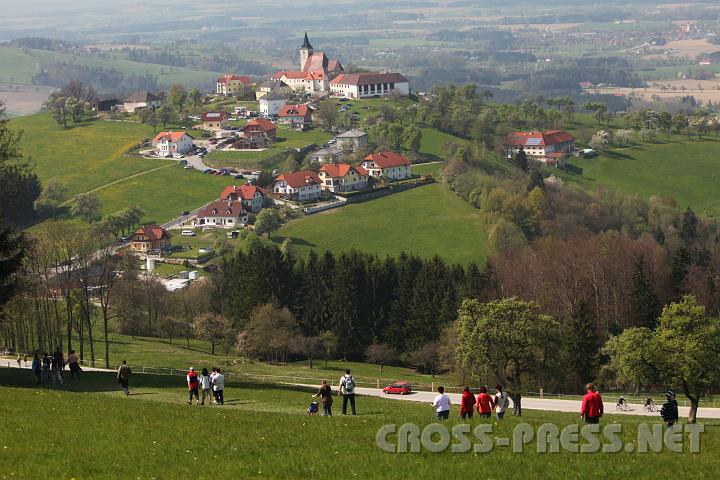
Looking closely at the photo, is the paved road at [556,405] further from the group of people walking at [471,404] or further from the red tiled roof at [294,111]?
the red tiled roof at [294,111]

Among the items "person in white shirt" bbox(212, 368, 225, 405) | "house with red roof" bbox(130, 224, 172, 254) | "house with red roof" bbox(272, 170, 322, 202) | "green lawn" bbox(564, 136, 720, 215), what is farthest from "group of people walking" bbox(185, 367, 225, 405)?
"green lawn" bbox(564, 136, 720, 215)

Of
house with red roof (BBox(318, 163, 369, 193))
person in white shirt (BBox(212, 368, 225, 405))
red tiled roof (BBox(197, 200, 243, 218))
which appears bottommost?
red tiled roof (BBox(197, 200, 243, 218))

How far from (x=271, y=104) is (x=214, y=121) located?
13.6 meters

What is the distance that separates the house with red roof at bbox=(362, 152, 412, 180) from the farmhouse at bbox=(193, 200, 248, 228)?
71.1 ft

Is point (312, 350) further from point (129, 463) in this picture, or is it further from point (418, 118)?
point (418, 118)

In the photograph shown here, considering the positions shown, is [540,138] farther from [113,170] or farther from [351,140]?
[113,170]

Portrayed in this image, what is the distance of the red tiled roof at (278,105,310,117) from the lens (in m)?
176

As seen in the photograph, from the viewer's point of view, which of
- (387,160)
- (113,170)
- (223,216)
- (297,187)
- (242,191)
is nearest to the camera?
(223,216)

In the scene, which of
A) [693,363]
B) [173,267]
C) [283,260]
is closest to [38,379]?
[693,363]

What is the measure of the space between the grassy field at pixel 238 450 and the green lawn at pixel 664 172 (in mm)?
118870

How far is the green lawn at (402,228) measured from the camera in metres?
116

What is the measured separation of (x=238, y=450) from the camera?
2512 cm

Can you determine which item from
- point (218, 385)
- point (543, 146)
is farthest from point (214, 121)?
point (218, 385)

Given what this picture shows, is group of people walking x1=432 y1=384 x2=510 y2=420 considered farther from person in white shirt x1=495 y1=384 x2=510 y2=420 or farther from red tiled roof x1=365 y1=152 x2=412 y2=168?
red tiled roof x1=365 y1=152 x2=412 y2=168
